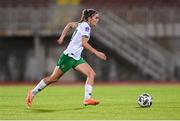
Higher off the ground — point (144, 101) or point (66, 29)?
point (66, 29)

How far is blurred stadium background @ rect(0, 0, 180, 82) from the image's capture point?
3503 centimetres

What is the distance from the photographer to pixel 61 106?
16.2m

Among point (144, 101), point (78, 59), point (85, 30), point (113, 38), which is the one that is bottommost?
point (144, 101)

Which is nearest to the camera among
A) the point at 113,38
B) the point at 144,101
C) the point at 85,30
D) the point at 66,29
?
the point at 144,101

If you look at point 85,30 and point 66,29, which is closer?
point 85,30

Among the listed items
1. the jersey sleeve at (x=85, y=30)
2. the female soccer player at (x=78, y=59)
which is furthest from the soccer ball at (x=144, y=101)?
the jersey sleeve at (x=85, y=30)

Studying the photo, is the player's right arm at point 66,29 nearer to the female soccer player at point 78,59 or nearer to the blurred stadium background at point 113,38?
the female soccer player at point 78,59

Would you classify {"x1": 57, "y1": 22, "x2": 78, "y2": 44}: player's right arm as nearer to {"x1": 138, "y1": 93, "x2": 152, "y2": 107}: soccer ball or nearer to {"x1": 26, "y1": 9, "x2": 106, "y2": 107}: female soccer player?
{"x1": 26, "y1": 9, "x2": 106, "y2": 107}: female soccer player

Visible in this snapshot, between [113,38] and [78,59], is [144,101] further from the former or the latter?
[113,38]

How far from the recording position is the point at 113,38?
35.1m

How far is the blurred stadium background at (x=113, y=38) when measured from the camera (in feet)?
115

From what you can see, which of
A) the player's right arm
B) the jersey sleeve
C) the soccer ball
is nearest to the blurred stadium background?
the player's right arm

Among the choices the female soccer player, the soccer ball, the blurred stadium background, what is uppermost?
the blurred stadium background

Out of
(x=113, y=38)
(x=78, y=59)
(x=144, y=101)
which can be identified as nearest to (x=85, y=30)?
(x=78, y=59)
